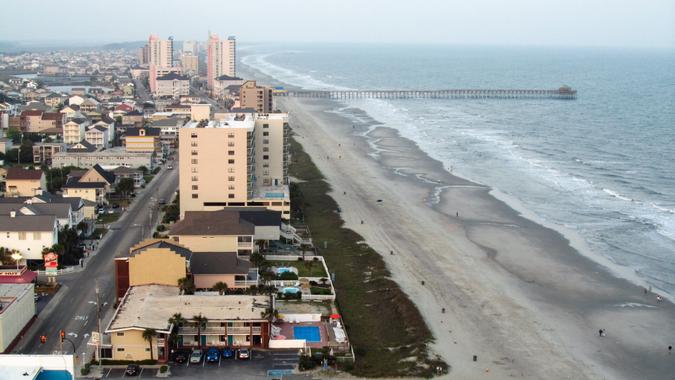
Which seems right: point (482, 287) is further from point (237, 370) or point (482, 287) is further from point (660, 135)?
point (660, 135)

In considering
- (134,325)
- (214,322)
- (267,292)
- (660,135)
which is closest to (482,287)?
(267,292)

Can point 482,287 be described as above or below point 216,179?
below

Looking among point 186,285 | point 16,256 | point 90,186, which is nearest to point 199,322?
point 186,285

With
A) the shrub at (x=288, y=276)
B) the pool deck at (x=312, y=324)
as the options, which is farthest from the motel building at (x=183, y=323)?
the shrub at (x=288, y=276)

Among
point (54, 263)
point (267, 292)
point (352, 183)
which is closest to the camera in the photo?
point (267, 292)

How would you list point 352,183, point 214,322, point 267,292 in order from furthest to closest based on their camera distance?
point 352,183
point 267,292
point 214,322

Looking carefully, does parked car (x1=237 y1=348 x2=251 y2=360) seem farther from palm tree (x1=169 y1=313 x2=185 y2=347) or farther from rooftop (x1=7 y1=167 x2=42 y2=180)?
rooftop (x1=7 y1=167 x2=42 y2=180)
